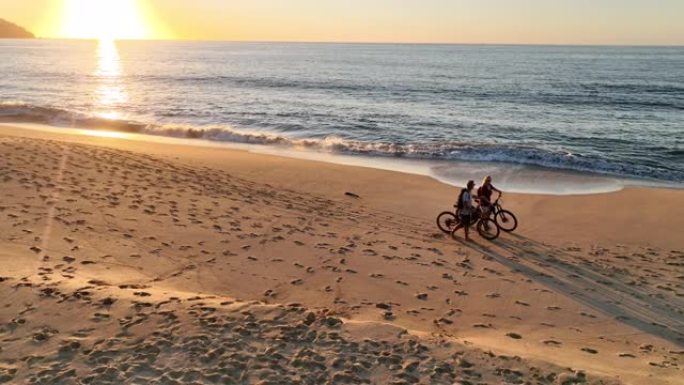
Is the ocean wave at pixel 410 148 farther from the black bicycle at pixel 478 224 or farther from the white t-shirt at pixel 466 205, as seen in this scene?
the white t-shirt at pixel 466 205

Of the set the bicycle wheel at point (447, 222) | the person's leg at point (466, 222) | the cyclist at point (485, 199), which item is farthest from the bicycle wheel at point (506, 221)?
the bicycle wheel at point (447, 222)

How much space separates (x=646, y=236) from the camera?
1321 centimetres

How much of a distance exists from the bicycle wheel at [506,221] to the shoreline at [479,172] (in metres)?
4.22

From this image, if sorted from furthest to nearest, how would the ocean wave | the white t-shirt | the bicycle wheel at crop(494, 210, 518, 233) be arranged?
1. the ocean wave
2. the bicycle wheel at crop(494, 210, 518, 233)
3. the white t-shirt

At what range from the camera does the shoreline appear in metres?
18.5

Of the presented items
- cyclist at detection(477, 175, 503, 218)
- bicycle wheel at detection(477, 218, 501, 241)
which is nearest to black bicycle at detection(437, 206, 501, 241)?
bicycle wheel at detection(477, 218, 501, 241)

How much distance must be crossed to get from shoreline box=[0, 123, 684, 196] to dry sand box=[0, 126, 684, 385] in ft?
5.66

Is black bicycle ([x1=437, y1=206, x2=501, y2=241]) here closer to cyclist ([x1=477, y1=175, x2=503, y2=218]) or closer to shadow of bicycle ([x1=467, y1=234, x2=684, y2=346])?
cyclist ([x1=477, y1=175, x2=503, y2=218])

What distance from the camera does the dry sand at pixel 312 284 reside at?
249 inches

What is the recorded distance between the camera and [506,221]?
1321cm

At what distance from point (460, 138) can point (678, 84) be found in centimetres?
3438

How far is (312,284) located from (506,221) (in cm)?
603

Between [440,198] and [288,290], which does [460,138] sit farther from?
[288,290]

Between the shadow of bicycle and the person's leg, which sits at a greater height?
the person's leg
